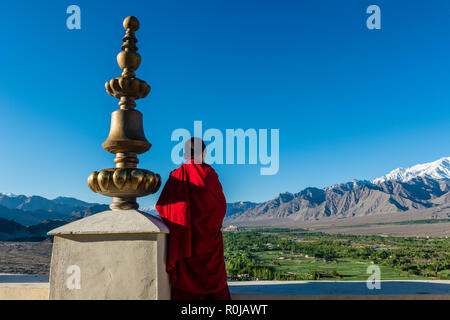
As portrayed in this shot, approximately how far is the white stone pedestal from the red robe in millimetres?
182

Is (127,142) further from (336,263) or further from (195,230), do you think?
(336,263)

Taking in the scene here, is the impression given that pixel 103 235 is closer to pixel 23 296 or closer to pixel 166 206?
pixel 166 206

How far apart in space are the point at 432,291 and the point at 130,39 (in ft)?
11.4

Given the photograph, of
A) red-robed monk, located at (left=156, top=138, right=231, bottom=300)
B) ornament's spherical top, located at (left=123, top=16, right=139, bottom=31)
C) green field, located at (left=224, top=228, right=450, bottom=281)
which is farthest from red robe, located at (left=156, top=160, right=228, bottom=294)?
green field, located at (left=224, top=228, right=450, bottom=281)

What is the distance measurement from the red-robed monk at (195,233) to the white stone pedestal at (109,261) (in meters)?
0.18

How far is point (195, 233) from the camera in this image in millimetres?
2627

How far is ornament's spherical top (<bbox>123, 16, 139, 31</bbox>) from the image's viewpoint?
117 inches

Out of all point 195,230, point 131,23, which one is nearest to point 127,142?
point 195,230

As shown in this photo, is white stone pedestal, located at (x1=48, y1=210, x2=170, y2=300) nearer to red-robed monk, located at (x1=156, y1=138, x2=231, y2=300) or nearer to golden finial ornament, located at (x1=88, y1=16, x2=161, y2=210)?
red-robed monk, located at (x1=156, y1=138, x2=231, y2=300)

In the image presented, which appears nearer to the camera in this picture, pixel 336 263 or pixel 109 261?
pixel 109 261

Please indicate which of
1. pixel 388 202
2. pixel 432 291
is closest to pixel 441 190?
pixel 388 202

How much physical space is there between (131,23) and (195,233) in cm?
183
